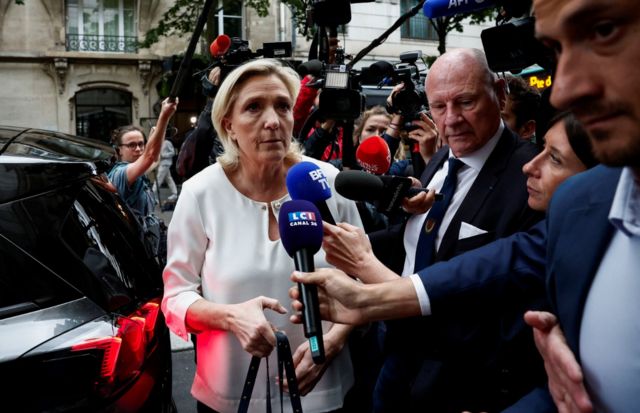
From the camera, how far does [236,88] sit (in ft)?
7.48

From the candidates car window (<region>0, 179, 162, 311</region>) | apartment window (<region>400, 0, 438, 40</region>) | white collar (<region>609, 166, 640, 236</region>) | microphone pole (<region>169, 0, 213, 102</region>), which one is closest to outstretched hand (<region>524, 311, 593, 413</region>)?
white collar (<region>609, 166, 640, 236</region>)

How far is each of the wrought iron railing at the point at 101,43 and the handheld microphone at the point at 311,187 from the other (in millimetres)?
19560

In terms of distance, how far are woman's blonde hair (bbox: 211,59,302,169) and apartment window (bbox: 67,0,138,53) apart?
18.9m

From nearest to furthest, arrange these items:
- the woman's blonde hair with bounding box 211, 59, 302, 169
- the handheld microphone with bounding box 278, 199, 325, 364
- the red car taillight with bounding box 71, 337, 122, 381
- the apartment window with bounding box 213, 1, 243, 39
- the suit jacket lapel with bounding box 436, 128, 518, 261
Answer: the handheld microphone with bounding box 278, 199, 325, 364
the red car taillight with bounding box 71, 337, 122, 381
the suit jacket lapel with bounding box 436, 128, 518, 261
the woman's blonde hair with bounding box 211, 59, 302, 169
the apartment window with bounding box 213, 1, 243, 39

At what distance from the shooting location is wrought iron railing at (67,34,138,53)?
1956 cm

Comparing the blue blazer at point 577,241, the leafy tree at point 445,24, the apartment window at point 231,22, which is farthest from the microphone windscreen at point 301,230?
the apartment window at point 231,22

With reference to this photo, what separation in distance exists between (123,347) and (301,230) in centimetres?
78

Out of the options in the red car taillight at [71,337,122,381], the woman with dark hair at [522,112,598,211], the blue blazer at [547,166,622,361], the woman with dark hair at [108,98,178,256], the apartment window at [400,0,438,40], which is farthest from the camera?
the apartment window at [400,0,438,40]

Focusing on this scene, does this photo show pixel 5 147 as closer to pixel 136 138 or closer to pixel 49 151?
pixel 49 151

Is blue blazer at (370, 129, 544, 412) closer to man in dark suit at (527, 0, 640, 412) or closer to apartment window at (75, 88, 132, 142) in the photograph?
man in dark suit at (527, 0, 640, 412)

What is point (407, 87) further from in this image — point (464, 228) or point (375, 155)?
point (464, 228)

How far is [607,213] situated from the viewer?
119cm

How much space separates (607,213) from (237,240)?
1.28 meters

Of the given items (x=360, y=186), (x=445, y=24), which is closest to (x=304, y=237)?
(x=360, y=186)
